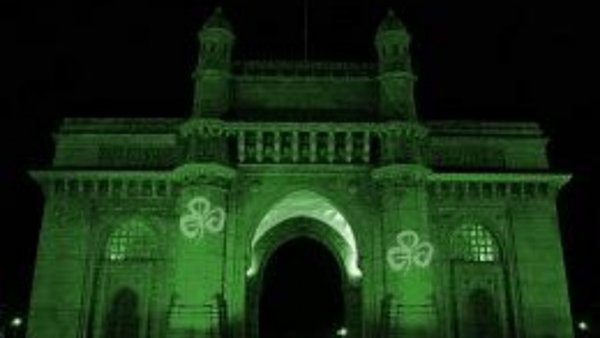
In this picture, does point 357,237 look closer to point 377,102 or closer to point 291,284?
point 377,102

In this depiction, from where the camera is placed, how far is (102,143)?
55062mm

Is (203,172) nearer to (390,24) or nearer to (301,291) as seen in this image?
(390,24)

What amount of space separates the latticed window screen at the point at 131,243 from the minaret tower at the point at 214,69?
313 inches

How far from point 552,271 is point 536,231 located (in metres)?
2.64

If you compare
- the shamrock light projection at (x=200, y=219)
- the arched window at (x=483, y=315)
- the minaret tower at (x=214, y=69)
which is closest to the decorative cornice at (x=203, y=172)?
the shamrock light projection at (x=200, y=219)

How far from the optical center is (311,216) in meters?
60.4

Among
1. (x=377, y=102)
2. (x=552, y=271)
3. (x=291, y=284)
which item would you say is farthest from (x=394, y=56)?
(x=291, y=284)

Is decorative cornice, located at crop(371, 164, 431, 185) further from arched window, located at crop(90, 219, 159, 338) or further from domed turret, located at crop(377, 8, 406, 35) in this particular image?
arched window, located at crop(90, 219, 159, 338)

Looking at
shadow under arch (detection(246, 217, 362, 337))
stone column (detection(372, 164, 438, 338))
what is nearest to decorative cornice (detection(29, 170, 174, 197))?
shadow under arch (detection(246, 217, 362, 337))

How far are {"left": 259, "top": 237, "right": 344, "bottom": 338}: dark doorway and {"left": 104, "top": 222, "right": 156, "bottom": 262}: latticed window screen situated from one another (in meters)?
32.7

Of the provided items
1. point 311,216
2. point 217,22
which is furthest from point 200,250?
point 217,22

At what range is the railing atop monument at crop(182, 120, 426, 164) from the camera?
2032 inches

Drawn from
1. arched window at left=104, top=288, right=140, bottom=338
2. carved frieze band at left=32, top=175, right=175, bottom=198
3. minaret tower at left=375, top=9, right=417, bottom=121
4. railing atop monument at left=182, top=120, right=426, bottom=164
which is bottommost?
arched window at left=104, top=288, right=140, bottom=338

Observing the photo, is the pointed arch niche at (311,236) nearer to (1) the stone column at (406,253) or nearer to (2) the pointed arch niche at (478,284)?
(1) the stone column at (406,253)
